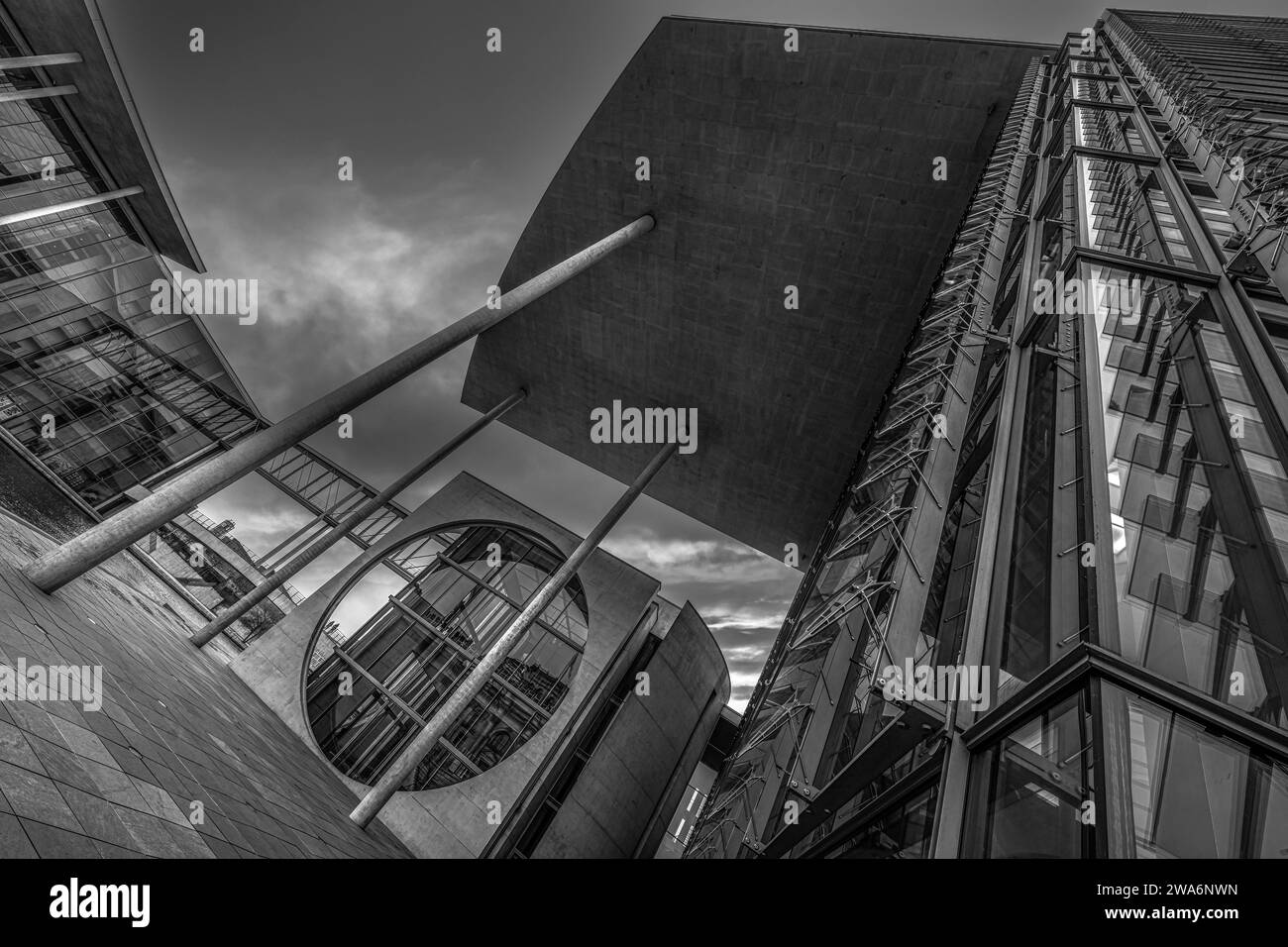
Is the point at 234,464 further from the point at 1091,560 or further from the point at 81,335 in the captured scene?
the point at 81,335

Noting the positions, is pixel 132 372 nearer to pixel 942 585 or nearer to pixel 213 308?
pixel 213 308

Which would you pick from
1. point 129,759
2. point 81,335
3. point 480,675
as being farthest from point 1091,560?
point 81,335

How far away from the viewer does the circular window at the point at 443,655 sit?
748 inches

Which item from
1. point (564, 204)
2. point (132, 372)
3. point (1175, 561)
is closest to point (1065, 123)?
point (1175, 561)

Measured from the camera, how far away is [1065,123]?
10.1 meters

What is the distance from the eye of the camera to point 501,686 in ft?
69.6

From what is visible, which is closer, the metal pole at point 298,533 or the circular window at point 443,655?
the circular window at point 443,655

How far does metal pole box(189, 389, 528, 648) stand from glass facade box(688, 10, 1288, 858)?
52.4ft

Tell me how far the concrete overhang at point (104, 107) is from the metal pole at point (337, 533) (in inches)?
663

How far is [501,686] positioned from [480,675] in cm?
351

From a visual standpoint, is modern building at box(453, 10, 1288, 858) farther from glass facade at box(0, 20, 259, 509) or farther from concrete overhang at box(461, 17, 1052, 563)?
glass facade at box(0, 20, 259, 509)

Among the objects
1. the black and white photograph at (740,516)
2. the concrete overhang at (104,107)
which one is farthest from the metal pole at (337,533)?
the concrete overhang at (104,107)

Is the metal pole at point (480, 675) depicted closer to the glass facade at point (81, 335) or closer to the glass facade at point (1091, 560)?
the glass facade at point (1091, 560)

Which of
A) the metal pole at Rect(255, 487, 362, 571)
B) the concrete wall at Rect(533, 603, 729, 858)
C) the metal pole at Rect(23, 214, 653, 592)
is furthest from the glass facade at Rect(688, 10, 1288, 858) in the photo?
the metal pole at Rect(255, 487, 362, 571)
